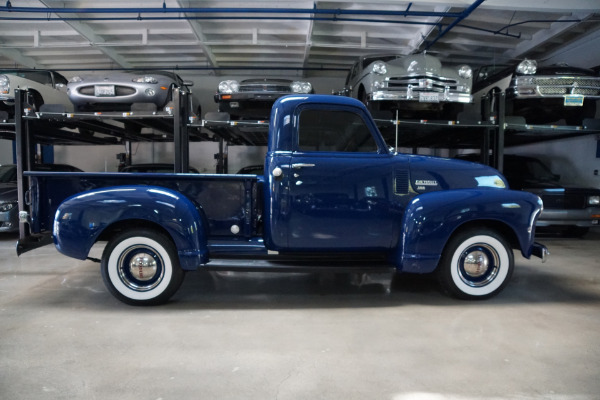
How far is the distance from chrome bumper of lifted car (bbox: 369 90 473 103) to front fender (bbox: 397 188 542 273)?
3058 millimetres

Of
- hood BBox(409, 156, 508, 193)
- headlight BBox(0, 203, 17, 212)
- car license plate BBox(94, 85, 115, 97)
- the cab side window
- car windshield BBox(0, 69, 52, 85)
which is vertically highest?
car windshield BBox(0, 69, 52, 85)

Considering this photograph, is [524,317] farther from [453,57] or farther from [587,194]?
[453,57]

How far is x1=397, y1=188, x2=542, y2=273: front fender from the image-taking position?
317 cm

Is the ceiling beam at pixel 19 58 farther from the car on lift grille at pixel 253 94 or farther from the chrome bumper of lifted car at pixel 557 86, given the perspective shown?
the chrome bumper of lifted car at pixel 557 86

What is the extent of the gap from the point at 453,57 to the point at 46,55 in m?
10.4

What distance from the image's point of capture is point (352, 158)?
10.8 ft

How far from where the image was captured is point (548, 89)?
623 cm

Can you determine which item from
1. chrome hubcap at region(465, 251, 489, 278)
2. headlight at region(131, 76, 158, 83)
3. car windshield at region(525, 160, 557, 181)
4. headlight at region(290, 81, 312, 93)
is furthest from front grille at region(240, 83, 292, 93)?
car windshield at region(525, 160, 557, 181)

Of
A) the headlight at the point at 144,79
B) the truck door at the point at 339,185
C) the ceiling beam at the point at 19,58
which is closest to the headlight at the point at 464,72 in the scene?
the truck door at the point at 339,185

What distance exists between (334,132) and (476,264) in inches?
67.6

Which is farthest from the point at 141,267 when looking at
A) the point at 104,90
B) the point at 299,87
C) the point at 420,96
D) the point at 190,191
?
the point at 420,96

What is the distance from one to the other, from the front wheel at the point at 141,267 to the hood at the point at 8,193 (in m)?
4.30

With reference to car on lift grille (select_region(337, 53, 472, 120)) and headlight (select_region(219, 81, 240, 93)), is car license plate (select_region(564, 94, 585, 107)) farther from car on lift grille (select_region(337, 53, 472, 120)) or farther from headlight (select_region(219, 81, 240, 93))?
headlight (select_region(219, 81, 240, 93))

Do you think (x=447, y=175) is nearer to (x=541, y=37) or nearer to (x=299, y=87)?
(x=299, y=87)
